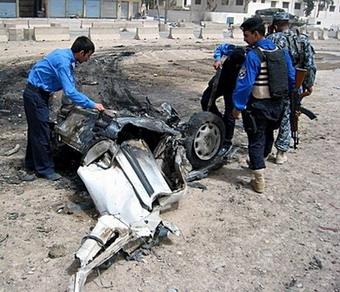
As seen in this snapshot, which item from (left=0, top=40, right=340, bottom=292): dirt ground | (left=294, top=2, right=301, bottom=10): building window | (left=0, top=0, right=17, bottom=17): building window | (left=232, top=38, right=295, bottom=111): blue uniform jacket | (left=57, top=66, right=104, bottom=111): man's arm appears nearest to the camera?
(left=0, top=40, right=340, bottom=292): dirt ground

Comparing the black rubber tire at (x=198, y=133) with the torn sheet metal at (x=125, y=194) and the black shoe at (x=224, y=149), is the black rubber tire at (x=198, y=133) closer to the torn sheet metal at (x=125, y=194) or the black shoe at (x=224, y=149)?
the black shoe at (x=224, y=149)

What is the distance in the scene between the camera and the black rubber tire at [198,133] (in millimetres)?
5516

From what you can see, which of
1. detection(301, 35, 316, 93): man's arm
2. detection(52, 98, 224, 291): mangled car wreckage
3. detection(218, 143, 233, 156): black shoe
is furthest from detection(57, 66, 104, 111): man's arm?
detection(301, 35, 316, 93): man's arm

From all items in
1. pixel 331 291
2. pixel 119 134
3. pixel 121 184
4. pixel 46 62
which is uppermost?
pixel 46 62

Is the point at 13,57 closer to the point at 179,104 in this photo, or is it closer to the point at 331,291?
the point at 179,104

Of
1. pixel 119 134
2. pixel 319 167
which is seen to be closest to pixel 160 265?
pixel 119 134

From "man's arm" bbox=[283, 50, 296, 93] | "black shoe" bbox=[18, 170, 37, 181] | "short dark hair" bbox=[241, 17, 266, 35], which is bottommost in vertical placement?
"black shoe" bbox=[18, 170, 37, 181]

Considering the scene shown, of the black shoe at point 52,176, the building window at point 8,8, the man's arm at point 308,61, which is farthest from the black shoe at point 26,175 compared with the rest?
the building window at point 8,8

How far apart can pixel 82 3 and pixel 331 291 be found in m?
39.7

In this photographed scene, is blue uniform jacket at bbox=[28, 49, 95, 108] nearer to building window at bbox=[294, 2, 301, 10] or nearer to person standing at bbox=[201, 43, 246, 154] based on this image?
person standing at bbox=[201, 43, 246, 154]

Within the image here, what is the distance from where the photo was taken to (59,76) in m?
4.91

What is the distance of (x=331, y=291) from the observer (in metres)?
3.68

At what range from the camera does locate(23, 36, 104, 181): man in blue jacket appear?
4.86m

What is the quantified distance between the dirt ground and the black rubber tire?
27 cm
